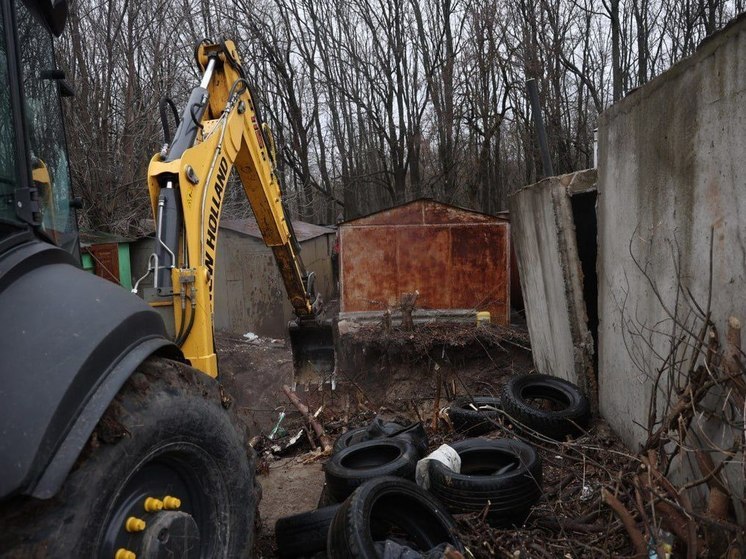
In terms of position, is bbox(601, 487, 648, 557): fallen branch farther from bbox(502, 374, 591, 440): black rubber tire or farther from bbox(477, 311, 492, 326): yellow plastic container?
bbox(477, 311, 492, 326): yellow plastic container

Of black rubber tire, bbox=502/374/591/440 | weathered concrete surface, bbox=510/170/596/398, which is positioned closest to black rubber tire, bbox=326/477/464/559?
black rubber tire, bbox=502/374/591/440

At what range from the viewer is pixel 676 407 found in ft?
10.2

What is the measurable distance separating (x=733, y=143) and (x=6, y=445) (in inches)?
132

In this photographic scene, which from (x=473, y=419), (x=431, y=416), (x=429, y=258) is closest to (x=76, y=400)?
(x=473, y=419)

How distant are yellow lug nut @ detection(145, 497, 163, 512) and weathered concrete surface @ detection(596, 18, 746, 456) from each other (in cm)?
279

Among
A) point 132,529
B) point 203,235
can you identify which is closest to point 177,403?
point 132,529

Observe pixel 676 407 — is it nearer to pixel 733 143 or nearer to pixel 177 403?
pixel 733 143

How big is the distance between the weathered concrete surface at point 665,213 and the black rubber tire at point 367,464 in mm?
1823

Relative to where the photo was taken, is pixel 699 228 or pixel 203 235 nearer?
pixel 699 228

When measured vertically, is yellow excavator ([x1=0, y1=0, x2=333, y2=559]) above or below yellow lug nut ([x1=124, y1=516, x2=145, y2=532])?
above

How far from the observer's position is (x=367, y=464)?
5090 mm

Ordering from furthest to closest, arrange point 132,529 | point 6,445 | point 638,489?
point 638,489 < point 132,529 < point 6,445

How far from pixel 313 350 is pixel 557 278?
3.40 m

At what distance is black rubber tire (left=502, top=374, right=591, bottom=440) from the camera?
519 centimetres
